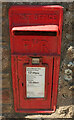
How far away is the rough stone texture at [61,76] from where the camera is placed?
1.54 metres

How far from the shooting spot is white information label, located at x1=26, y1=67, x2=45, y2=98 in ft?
5.40

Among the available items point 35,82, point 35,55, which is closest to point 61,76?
point 35,82

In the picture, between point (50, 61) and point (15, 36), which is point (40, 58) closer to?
point (50, 61)

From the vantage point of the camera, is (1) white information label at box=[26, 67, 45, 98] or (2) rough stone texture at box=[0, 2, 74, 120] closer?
(2) rough stone texture at box=[0, 2, 74, 120]

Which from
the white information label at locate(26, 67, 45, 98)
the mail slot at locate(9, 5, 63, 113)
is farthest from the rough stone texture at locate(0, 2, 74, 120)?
the white information label at locate(26, 67, 45, 98)

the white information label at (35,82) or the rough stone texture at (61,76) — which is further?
the white information label at (35,82)

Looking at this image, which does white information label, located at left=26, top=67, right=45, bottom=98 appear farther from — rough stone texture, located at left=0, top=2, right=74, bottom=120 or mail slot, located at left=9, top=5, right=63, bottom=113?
rough stone texture, located at left=0, top=2, right=74, bottom=120

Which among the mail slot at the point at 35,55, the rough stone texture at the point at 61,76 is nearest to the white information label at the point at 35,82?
the mail slot at the point at 35,55

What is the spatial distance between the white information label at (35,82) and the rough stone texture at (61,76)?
0.21 metres

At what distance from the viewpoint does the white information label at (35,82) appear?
165cm

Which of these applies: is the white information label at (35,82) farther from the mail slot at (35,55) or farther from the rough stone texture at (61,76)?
the rough stone texture at (61,76)

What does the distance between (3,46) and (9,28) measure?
8.7 inches

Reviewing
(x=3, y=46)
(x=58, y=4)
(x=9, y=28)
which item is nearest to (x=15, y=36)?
(x=9, y=28)

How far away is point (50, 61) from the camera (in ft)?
5.24
